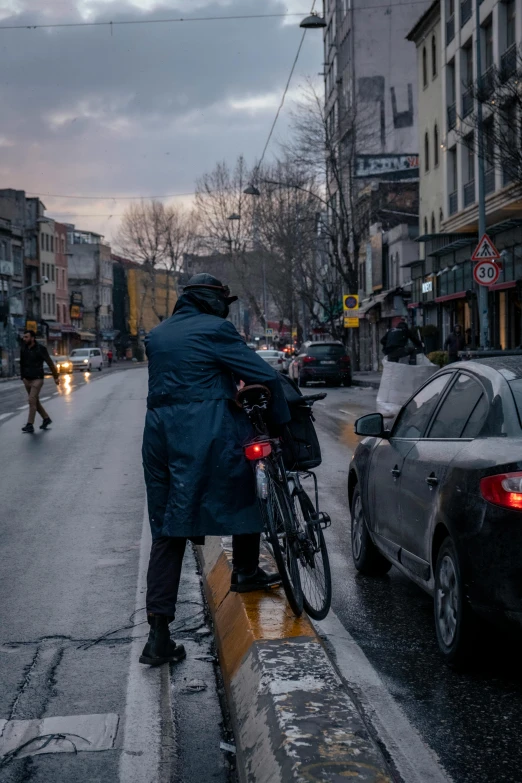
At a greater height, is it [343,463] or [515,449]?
[515,449]

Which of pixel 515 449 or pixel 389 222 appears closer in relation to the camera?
pixel 515 449

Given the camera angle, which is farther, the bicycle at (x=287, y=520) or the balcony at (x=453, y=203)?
the balcony at (x=453, y=203)

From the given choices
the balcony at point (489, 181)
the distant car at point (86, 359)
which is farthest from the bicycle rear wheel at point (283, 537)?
the distant car at point (86, 359)

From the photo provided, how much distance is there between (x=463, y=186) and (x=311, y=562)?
114 feet

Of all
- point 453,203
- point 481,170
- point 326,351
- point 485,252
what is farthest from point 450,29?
point 485,252

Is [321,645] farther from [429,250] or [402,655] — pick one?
[429,250]

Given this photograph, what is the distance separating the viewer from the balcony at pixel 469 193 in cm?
3756

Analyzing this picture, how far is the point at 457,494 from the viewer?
475 centimetres

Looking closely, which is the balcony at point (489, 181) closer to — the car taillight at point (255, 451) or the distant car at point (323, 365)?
the distant car at point (323, 365)

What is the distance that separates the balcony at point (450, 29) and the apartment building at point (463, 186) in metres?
0.04

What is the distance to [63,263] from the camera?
106938mm

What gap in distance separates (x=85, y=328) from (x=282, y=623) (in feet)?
375

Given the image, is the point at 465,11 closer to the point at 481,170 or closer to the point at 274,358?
the point at 481,170

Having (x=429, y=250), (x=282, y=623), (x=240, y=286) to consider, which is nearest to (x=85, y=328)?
(x=240, y=286)
